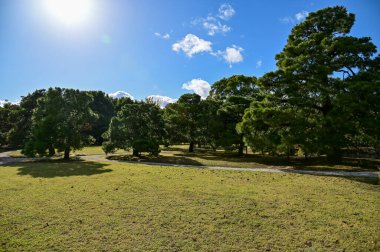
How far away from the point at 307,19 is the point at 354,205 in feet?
63.5

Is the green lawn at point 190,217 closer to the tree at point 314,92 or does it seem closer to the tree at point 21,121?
the tree at point 314,92

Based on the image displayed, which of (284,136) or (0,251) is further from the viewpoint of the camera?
(284,136)

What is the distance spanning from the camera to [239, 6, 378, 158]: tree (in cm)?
1727

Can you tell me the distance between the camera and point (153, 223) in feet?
22.8

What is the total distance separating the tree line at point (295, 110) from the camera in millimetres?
16984

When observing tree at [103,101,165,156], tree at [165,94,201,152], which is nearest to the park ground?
tree at [103,101,165,156]

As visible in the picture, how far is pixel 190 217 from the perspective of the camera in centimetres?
742

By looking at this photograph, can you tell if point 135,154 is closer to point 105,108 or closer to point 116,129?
point 116,129

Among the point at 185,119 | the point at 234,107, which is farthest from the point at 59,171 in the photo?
the point at 185,119

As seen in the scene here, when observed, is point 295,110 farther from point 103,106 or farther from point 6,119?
point 103,106

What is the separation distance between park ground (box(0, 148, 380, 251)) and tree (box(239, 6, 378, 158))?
6198 millimetres

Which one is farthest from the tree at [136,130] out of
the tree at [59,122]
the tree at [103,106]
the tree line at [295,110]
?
the tree at [103,106]

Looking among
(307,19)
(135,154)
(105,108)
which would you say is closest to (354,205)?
(307,19)

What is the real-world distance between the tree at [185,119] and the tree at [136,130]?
16.3ft
